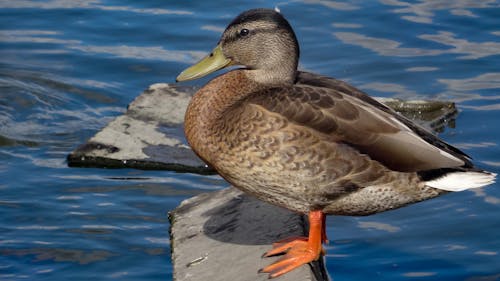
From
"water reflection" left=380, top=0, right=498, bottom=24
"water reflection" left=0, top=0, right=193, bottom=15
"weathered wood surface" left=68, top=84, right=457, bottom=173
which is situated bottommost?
"weathered wood surface" left=68, top=84, right=457, bottom=173

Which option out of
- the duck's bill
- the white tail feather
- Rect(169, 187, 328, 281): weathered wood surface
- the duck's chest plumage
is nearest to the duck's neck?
the duck's chest plumage

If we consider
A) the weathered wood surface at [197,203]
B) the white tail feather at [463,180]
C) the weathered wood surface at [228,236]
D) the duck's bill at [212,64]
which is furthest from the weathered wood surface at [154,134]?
the white tail feather at [463,180]

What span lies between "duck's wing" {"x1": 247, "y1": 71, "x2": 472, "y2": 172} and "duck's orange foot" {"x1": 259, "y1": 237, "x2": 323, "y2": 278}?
59 cm

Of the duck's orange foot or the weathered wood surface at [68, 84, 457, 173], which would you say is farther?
the weathered wood surface at [68, 84, 457, 173]

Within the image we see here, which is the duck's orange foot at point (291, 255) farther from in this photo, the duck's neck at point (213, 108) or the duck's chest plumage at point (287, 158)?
the duck's neck at point (213, 108)

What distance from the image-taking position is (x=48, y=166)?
7.58 meters

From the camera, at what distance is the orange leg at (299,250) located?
211 inches

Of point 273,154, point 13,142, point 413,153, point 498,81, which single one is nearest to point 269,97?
point 273,154

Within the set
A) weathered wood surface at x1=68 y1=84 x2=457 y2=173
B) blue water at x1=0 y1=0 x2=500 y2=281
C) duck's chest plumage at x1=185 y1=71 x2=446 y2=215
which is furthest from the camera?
weathered wood surface at x1=68 y1=84 x2=457 y2=173

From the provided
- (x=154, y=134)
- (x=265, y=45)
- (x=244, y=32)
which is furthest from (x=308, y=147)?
(x=154, y=134)

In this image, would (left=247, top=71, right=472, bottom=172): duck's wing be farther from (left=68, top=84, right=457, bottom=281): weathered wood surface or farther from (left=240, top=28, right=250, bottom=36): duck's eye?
(left=68, top=84, right=457, bottom=281): weathered wood surface

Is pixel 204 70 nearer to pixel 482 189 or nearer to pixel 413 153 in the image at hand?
pixel 413 153

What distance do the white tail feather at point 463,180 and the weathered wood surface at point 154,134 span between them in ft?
8.17

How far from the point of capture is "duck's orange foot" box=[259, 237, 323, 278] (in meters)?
5.36
